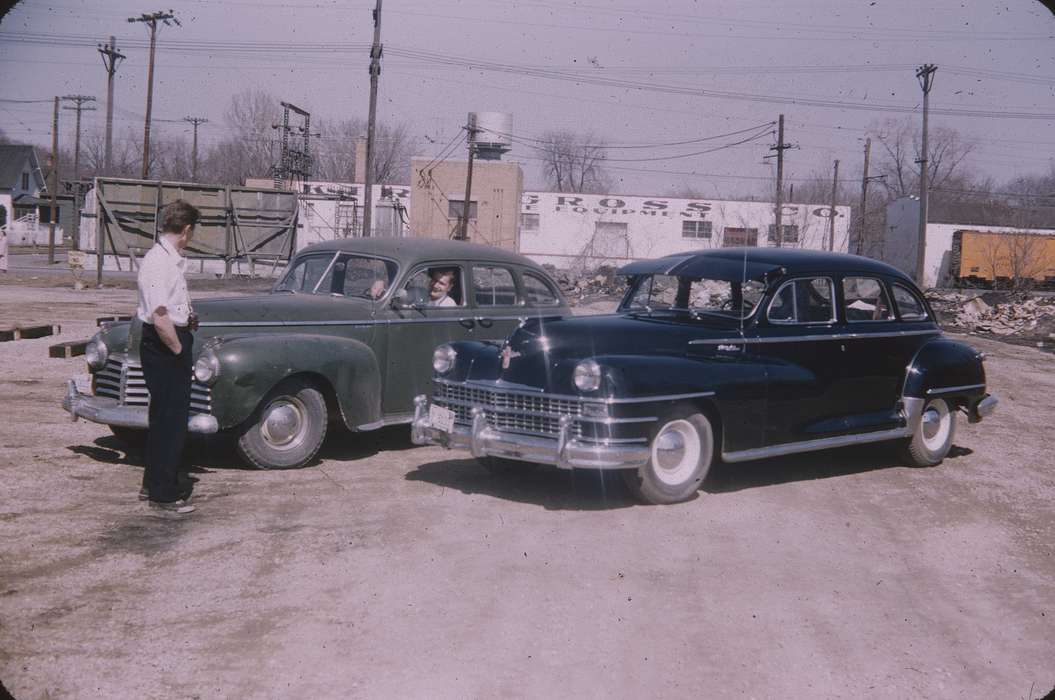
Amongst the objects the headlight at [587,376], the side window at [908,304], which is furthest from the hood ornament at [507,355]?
the side window at [908,304]

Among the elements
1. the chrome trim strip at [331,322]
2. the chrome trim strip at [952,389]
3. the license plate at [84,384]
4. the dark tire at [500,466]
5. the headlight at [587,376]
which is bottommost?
the dark tire at [500,466]

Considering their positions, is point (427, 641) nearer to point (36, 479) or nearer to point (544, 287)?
point (36, 479)

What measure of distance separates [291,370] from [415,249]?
195cm

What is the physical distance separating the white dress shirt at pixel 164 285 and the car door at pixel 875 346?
496cm

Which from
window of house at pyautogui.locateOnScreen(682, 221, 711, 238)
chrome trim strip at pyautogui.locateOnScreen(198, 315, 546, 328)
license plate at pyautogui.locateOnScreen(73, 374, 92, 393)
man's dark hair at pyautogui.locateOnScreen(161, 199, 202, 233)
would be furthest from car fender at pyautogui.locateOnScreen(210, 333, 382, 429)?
window of house at pyautogui.locateOnScreen(682, 221, 711, 238)

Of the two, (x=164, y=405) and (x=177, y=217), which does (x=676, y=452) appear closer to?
(x=164, y=405)

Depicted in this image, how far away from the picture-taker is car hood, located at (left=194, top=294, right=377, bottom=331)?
7949 millimetres

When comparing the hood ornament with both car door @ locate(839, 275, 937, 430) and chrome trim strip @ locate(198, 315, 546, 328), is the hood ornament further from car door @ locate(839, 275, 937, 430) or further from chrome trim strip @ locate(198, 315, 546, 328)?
car door @ locate(839, 275, 937, 430)

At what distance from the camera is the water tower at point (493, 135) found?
52.7 metres

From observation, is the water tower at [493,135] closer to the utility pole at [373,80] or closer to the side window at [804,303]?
the utility pole at [373,80]

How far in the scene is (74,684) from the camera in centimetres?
386

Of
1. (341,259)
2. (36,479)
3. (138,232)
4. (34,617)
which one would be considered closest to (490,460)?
(341,259)

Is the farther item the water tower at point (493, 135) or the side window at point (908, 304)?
the water tower at point (493, 135)

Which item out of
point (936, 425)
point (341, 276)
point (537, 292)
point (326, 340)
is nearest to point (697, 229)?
point (537, 292)
